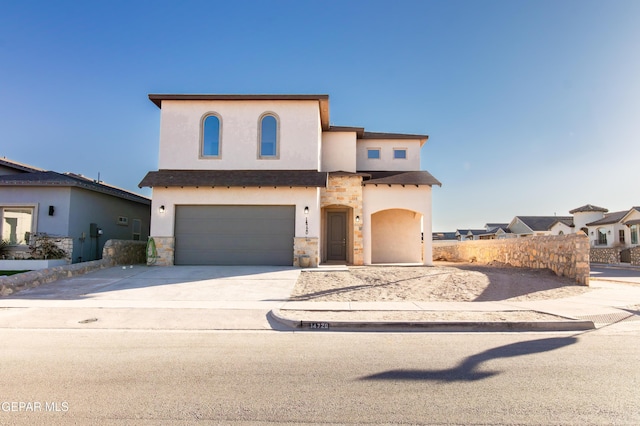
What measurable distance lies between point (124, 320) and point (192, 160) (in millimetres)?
9956

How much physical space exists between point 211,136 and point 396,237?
10.7 meters

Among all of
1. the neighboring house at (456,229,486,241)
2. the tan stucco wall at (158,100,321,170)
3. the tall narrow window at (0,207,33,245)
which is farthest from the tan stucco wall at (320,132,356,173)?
the neighboring house at (456,229,486,241)

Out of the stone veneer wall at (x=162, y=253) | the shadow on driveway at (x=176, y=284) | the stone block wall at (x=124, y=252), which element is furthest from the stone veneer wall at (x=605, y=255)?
the stone block wall at (x=124, y=252)

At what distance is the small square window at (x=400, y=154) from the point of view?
2069cm

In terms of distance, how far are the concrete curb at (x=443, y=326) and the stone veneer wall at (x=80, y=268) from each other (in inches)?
345

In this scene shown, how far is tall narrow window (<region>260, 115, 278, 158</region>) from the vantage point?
1661 centimetres

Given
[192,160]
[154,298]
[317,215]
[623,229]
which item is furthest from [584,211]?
[154,298]

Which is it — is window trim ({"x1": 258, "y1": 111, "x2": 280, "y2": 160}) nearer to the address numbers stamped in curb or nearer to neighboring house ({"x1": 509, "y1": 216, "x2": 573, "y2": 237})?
the address numbers stamped in curb

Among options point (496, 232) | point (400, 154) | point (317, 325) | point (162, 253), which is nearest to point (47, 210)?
point (162, 253)

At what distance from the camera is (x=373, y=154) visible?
2066cm

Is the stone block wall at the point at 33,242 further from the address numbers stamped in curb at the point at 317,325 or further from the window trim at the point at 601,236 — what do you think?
the window trim at the point at 601,236

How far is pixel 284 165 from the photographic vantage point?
1655cm

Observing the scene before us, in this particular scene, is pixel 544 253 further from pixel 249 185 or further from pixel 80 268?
pixel 80 268

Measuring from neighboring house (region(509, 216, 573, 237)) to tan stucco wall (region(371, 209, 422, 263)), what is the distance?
3284 centimetres
